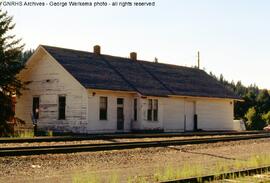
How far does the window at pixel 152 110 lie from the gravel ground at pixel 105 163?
15629 millimetres

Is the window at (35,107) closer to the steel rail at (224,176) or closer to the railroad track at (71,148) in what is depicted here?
the railroad track at (71,148)

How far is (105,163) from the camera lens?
14406 millimetres

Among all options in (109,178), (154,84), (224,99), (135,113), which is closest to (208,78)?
(224,99)

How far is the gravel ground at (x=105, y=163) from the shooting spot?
1150 centimetres

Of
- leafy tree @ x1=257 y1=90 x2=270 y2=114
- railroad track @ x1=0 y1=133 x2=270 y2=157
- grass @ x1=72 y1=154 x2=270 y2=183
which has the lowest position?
grass @ x1=72 y1=154 x2=270 y2=183

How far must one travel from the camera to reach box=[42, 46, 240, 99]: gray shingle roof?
3291 cm

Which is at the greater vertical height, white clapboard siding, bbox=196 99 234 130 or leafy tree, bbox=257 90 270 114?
leafy tree, bbox=257 90 270 114

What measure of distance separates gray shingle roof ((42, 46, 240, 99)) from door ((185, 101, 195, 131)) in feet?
3.01

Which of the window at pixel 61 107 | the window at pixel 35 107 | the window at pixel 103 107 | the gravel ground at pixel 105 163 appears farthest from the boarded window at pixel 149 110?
the gravel ground at pixel 105 163

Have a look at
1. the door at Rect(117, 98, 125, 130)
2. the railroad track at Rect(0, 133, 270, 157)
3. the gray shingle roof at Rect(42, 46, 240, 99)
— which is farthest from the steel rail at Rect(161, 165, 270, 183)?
the door at Rect(117, 98, 125, 130)

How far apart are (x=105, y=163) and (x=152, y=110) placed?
839 inches

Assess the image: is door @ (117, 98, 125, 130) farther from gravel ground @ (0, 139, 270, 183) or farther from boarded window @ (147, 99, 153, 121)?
gravel ground @ (0, 139, 270, 183)

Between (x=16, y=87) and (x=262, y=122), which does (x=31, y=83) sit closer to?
(x=16, y=87)

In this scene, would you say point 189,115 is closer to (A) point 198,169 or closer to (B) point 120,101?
(B) point 120,101
